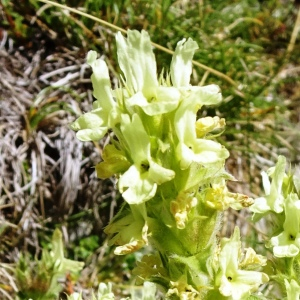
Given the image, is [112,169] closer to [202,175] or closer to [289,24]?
[202,175]

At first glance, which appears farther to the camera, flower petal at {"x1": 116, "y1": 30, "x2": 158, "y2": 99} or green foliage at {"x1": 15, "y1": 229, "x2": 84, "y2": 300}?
green foliage at {"x1": 15, "y1": 229, "x2": 84, "y2": 300}

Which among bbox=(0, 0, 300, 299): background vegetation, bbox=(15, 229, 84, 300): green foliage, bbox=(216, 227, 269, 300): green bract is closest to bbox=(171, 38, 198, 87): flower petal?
bbox=(216, 227, 269, 300): green bract

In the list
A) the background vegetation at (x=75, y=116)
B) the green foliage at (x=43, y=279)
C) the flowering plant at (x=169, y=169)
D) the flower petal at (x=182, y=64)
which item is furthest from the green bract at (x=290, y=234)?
the background vegetation at (x=75, y=116)

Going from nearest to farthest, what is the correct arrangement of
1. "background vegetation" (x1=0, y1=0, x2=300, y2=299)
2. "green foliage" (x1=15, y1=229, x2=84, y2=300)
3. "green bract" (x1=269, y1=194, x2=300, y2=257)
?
"green bract" (x1=269, y1=194, x2=300, y2=257) → "green foliage" (x1=15, y1=229, x2=84, y2=300) → "background vegetation" (x1=0, y1=0, x2=300, y2=299)

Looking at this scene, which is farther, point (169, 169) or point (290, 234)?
point (290, 234)

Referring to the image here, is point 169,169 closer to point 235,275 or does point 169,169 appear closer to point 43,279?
point 235,275

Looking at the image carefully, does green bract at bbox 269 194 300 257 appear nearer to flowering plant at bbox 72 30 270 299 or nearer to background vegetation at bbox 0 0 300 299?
flowering plant at bbox 72 30 270 299

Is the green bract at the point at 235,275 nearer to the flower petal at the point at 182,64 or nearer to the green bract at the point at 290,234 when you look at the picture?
the green bract at the point at 290,234

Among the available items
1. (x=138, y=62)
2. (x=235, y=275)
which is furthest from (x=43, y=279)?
(x=138, y=62)

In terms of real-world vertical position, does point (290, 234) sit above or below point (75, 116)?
above
